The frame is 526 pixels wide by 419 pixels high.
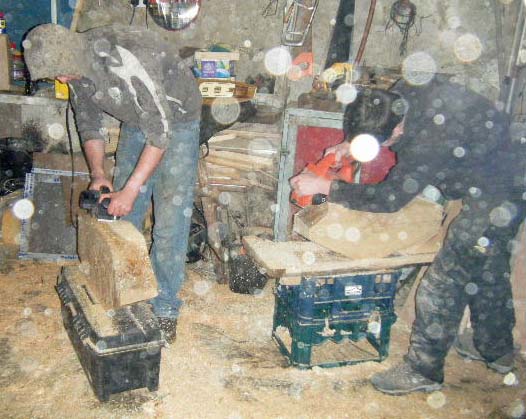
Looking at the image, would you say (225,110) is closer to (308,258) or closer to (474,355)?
(308,258)

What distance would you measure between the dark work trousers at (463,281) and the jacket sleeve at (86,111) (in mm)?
2280

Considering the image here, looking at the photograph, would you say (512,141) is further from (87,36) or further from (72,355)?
(72,355)

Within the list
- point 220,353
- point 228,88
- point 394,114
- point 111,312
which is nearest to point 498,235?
point 394,114

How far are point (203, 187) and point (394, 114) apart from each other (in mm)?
2030

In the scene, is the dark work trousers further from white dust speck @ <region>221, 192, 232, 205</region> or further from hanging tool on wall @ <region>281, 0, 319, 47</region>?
hanging tool on wall @ <region>281, 0, 319, 47</region>

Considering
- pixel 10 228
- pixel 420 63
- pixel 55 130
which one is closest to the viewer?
pixel 10 228

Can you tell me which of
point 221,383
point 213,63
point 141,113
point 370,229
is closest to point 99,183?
point 141,113

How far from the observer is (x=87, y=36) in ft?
7.35

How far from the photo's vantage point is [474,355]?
284 centimetres

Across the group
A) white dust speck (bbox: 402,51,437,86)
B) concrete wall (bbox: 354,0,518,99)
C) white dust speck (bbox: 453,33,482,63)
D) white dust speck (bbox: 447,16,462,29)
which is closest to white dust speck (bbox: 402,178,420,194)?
white dust speck (bbox: 402,51,437,86)

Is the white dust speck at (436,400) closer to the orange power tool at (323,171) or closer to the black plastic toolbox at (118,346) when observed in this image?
the orange power tool at (323,171)

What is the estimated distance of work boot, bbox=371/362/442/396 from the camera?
7.95ft

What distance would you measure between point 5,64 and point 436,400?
14.8 ft

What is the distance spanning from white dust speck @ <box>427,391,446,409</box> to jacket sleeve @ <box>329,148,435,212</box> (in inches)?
43.6
